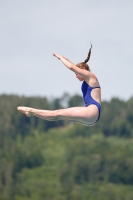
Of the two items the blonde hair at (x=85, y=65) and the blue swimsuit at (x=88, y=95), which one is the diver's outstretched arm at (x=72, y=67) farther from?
the blue swimsuit at (x=88, y=95)

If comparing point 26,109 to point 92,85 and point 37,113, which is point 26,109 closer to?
point 37,113

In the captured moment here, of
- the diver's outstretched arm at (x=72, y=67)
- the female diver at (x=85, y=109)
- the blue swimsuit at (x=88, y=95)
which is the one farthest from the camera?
the blue swimsuit at (x=88, y=95)

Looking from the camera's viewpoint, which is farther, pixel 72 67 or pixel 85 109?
pixel 85 109

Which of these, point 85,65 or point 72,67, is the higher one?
point 85,65

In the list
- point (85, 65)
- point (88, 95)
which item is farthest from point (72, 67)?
point (88, 95)

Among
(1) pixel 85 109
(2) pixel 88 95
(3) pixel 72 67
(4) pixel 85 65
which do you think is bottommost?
(1) pixel 85 109

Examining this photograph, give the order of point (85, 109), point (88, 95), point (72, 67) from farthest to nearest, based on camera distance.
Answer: point (88, 95)
point (85, 109)
point (72, 67)

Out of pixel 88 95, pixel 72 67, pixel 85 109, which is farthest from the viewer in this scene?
pixel 88 95

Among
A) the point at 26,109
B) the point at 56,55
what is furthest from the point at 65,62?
the point at 26,109

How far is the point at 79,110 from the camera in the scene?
3691 centimetres

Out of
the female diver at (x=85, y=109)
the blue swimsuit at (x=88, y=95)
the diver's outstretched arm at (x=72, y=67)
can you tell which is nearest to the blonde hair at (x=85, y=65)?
the female diver at (x=85, y=109)

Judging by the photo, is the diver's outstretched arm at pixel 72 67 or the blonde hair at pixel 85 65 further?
the blonde hair at pixel 85 65

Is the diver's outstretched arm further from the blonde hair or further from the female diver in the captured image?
the blonde hair

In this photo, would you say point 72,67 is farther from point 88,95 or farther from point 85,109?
point 85,109
